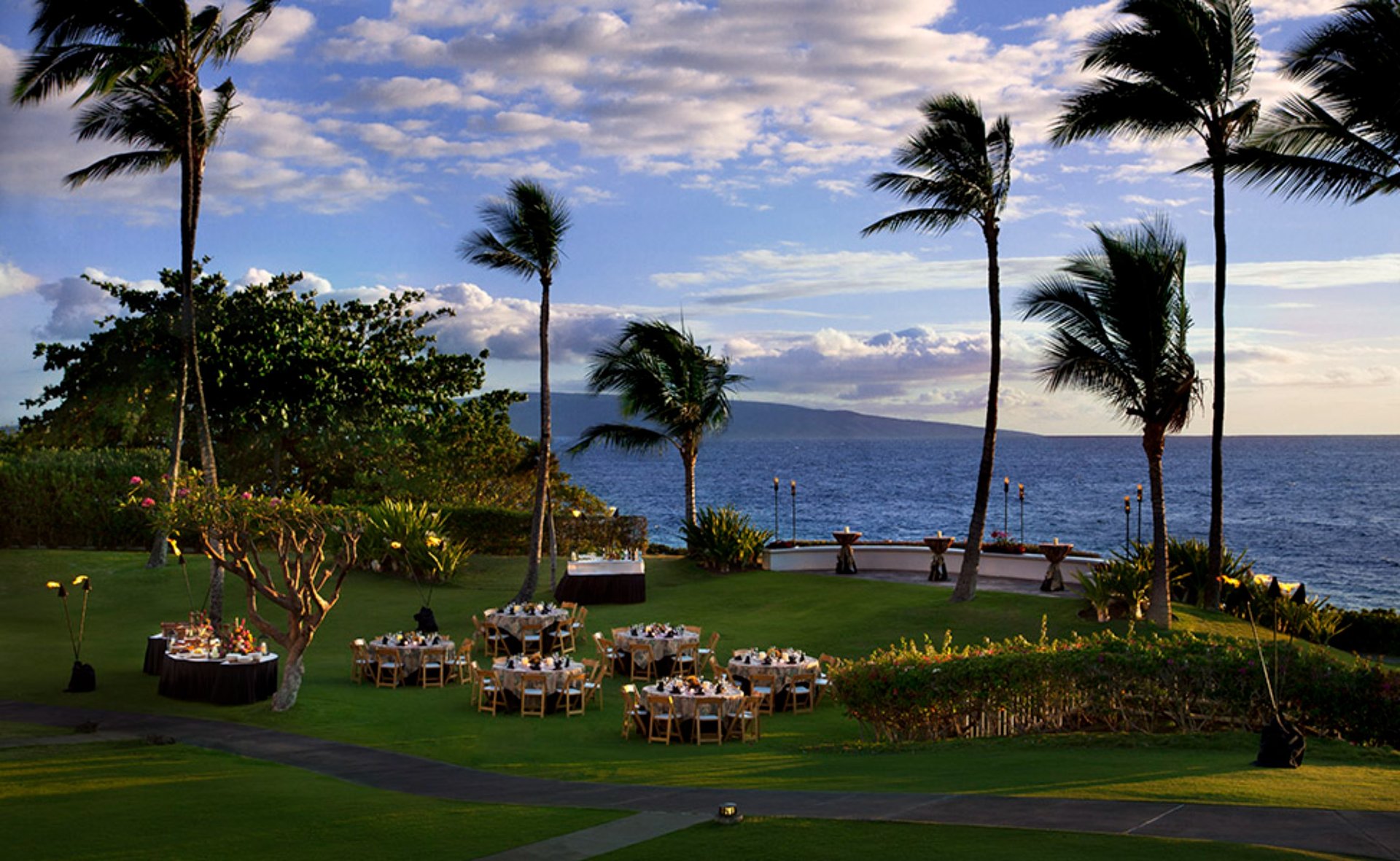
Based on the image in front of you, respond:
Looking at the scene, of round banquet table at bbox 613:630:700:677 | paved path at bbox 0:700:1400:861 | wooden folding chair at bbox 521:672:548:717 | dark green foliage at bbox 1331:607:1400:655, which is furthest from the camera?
dark green foliage at bbox 1331:607:1400:655

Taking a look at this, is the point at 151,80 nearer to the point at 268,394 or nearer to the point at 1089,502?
the point at 268,394

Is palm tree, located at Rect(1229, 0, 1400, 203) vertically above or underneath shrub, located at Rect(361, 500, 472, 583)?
above

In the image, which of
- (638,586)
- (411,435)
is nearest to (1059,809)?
(638,586)

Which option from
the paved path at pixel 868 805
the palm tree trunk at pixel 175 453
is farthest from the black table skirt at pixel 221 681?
the palm tree trunk at pixel 175 453

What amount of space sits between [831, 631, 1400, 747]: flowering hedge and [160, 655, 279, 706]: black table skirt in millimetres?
9683

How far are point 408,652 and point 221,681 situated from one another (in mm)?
3376

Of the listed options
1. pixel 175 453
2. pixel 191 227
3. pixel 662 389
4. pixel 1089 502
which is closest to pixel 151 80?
pixel 191 227

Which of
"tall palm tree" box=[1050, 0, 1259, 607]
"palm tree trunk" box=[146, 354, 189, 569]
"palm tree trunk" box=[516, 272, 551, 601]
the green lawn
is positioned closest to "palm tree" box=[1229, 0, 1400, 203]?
"tall palm tree" box=[1050, 0, 1259, 607]

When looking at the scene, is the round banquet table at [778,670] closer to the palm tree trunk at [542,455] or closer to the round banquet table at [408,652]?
the round banquet table at [408,652]

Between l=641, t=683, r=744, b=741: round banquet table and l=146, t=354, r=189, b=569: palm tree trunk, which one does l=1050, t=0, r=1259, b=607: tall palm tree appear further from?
l=146, t=354, r=189, b=569: palm tree trunk

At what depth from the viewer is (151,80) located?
24281mm

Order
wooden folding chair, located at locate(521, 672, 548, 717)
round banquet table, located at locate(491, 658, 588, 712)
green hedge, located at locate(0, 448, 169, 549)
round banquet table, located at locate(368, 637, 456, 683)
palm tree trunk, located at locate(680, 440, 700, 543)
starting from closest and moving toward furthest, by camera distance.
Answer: wooden folding chair, located at locate(521, 672, 548, 717), round banquet table, located at locate(491, 658, 588, 712), round banquet table, located at locate(368, 637, 456, 683), green hedge, located at locate(0, 448, 169, 549), palm tree trunk, located at locate(680, 440, 700, 543)

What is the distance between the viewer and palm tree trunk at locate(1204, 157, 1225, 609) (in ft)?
77.0

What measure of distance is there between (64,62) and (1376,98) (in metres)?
26.1
